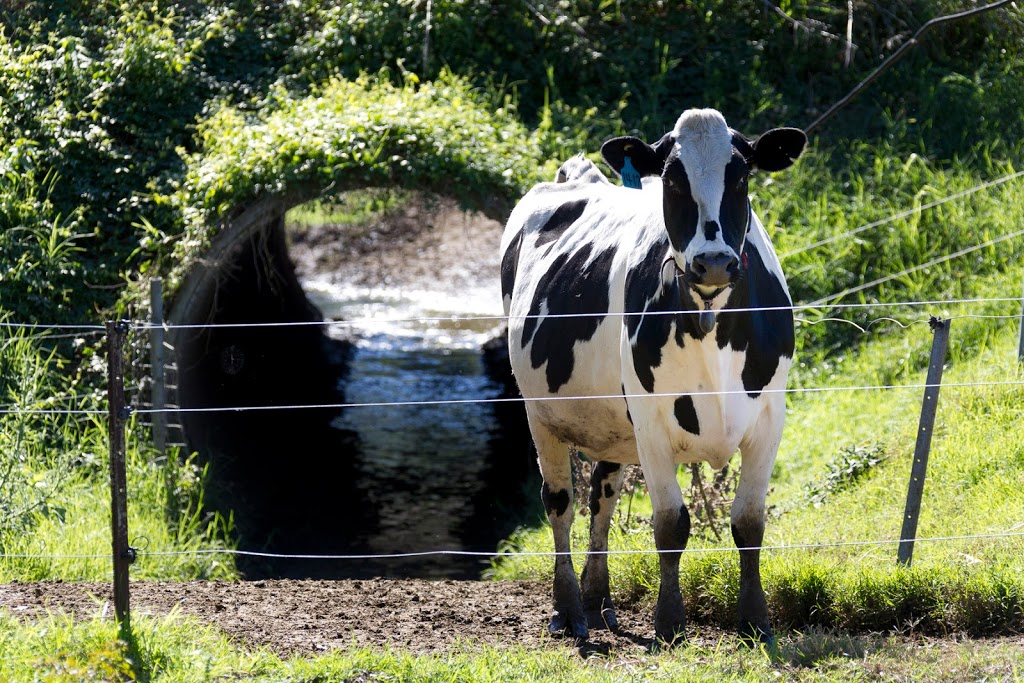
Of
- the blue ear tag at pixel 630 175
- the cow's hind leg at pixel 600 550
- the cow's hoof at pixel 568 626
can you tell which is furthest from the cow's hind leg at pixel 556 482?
the blue ear tag at pixel 630 175

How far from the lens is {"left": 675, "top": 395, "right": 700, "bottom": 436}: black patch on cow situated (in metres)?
5.77

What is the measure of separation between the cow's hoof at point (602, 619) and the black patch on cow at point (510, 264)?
84.6 inches

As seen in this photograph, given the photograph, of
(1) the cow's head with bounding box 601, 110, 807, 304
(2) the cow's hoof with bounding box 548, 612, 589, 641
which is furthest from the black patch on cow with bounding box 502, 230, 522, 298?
(1) the cow's head with bounding box 601, 110, 807, 304

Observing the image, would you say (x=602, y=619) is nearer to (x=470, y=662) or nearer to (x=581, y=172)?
(x=470, y=662)

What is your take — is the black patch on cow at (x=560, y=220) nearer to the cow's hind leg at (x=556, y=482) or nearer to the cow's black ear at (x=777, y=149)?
the cow's hind leg at (x=556, y=482)

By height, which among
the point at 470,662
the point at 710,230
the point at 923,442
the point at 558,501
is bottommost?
the point at 470,662

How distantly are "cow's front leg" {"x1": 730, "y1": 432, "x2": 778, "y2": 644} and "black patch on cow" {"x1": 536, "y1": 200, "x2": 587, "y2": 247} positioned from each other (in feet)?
7.20

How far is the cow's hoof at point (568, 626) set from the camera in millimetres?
6602

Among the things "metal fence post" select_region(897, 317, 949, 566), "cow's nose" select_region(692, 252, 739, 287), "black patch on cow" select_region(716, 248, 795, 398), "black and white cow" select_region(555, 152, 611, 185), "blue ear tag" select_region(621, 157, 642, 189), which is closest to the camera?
"cow's nose" select_region(692, 252, 739, 287)

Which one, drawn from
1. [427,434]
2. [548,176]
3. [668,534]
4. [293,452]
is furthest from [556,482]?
[427,434]

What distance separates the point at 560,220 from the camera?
303 inches

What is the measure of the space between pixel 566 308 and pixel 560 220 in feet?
3.37

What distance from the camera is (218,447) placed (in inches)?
472

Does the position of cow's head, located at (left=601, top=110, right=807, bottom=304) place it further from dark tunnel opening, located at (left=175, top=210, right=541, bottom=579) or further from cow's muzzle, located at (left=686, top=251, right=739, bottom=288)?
dark tunnel opening, located at (left=175, top=210, right=541, bottom=579)
